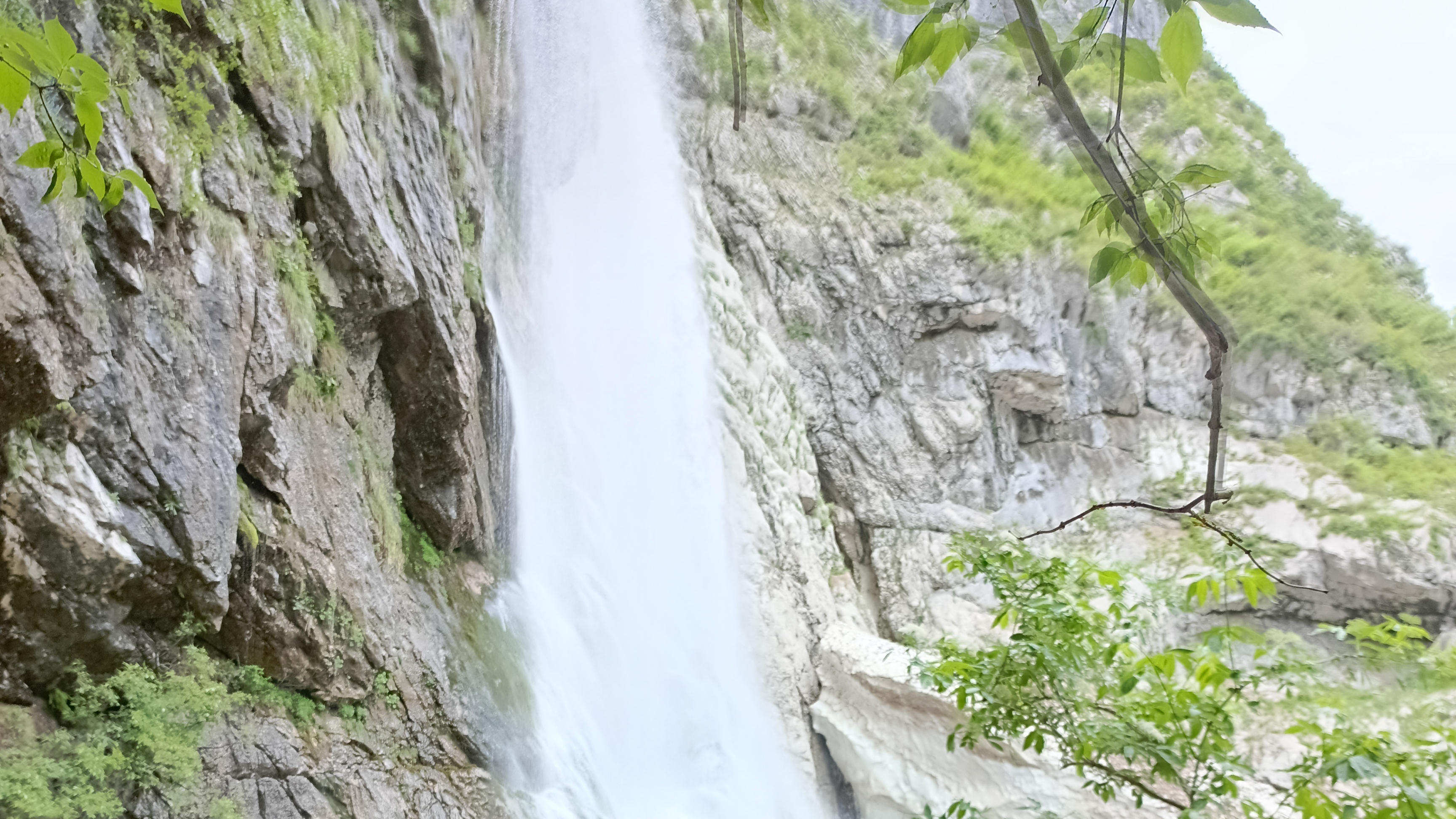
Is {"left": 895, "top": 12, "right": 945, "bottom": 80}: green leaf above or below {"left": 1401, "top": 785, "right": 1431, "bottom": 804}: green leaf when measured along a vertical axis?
above

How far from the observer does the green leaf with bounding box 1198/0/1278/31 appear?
0.64 m

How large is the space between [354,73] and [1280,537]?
10.9 meters

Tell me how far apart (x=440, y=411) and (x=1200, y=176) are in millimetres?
4828

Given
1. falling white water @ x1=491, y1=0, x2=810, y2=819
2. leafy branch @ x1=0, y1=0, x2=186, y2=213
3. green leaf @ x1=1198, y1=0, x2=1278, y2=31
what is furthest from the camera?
falling white water @ x1=491, y1=0, x2=810, y2=819

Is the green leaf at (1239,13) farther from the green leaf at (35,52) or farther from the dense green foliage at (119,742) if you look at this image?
the dense green foliage at (119,742)

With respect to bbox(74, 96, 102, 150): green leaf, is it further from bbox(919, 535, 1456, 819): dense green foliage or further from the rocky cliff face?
the rocky cliff face

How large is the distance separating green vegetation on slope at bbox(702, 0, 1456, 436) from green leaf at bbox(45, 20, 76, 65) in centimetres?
1089

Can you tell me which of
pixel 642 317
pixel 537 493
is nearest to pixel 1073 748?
pixel 537 493

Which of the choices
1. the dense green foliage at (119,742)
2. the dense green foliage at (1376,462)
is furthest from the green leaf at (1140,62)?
the dense green foliage at (1376,462)

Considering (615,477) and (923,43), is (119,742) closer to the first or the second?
(923,43)

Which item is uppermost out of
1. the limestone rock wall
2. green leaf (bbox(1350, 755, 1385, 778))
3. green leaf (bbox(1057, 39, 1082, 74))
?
the limestone rock wall

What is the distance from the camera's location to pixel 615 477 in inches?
287

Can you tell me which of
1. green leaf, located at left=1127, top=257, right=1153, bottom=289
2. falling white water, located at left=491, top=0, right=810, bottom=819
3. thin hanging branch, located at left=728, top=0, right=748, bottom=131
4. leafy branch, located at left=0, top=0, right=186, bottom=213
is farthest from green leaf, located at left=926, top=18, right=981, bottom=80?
falling white water, located at left=491, top=0, right=810, bottom=819

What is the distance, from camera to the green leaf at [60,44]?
2.85ft
